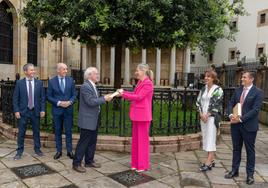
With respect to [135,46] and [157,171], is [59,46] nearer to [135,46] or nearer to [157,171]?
[135,46]

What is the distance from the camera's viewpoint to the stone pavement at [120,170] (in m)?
4.85

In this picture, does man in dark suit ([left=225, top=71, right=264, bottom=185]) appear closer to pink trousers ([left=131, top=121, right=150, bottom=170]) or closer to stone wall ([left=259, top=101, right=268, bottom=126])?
pink trousers ([left=131, top=121, right=150, bottom=170])

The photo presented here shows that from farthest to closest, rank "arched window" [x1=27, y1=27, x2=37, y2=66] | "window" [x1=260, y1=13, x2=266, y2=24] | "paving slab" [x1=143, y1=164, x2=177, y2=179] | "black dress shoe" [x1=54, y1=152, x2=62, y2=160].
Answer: "window" [x1=260, y1=13, x2=266, y2=24] → "arched window" [x1=27, y1=27, x2=37, y2=66] → "black dress shoe" [x1=54, y1=152, x2=62, y2=160] → "paving slab" [x1=143, y1=164, x2=177, y2=179]

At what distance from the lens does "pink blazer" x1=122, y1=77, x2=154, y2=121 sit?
5121 mm

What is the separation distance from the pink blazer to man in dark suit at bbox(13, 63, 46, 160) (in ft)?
6.48

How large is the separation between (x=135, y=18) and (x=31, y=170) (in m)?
4.08

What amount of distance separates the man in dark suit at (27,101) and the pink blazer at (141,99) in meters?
1.98

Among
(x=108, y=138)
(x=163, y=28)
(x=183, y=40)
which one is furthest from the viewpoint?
(x=183, y=40)

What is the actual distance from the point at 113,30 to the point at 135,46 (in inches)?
56.5

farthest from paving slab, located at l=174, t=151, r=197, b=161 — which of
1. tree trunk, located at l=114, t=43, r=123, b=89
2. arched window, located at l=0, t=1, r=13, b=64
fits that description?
arched window, located at l=0, t=1, r=13, b=64

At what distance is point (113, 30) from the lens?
8.21m

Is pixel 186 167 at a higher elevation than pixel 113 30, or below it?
below

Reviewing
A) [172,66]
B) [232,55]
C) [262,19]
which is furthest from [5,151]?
[232,55]

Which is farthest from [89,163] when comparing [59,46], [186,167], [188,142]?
[59,46]
